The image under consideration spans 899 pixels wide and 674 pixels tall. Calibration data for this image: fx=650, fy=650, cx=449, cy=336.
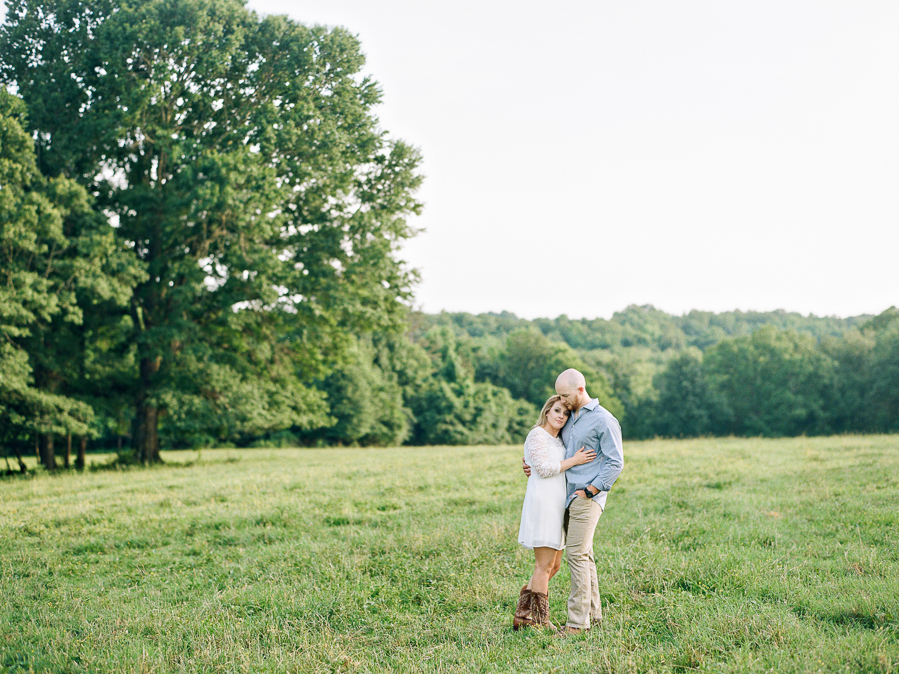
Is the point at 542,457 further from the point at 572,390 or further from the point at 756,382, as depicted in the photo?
the point at 756,382

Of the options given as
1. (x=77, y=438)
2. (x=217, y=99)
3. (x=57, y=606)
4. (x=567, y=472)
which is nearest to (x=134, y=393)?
(x=77, y=438)

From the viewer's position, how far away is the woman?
557 cm

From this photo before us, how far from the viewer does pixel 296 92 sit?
21.1 meters

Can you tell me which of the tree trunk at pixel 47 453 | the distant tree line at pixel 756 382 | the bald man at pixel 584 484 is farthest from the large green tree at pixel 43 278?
the distant tree line at pixel 756 382

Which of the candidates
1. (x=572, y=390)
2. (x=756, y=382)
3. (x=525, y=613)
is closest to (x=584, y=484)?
(x=572, y=390)

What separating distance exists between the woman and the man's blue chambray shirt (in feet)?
0.25

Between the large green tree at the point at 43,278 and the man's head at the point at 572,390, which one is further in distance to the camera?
the large green tree at the point at 43,278

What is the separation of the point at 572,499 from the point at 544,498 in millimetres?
259

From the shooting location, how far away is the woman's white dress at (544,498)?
18.3ft

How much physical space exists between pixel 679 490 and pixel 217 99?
18.3 metres

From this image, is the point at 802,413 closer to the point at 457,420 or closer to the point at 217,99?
the point at 457,420

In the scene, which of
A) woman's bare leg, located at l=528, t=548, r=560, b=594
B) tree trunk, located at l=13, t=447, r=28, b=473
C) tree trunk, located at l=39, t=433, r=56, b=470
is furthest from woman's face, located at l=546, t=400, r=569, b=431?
tree trunk, located at l=39, t=433, r=56, b=470

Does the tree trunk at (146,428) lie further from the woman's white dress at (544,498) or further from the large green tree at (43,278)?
the woman's white dress at (544,498)

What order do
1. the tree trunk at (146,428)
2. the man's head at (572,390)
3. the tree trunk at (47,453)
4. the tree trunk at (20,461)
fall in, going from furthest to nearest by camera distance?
the tree trunk at (146,428)
the tree trunk at (47,453)
the tree trunk at (20,461)
the man's head at (572,390)
